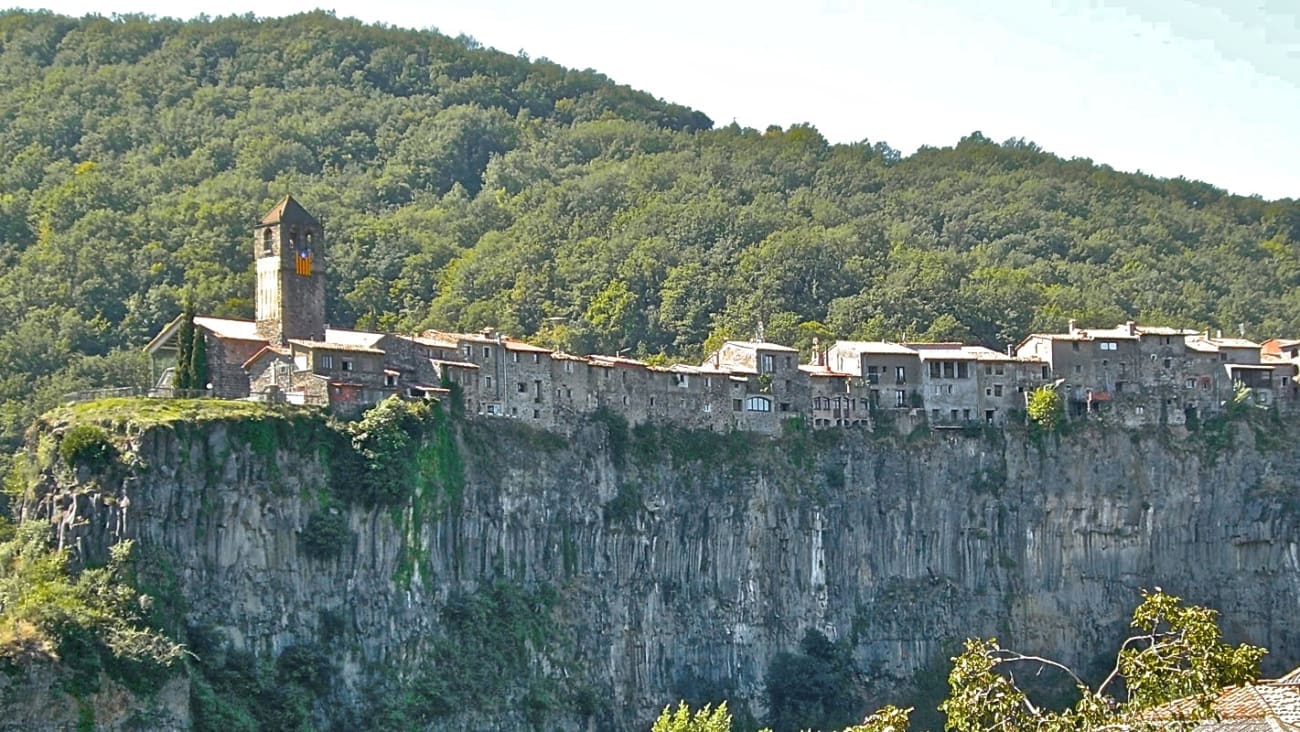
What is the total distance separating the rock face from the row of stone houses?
1.22m

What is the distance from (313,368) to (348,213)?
54620 millimetres

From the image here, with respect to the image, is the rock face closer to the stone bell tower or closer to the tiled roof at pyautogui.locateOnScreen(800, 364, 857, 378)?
the tiled roof at pyautogui.locateOnScreen(800, 364, 857, 378)

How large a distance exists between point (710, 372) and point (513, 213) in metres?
44.3

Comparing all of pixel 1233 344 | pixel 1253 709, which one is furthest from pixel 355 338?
pixel 1253 709

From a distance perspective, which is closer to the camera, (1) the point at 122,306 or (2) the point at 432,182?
(1) the point at 122,306

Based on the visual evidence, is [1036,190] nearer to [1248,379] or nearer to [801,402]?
[1248,379]

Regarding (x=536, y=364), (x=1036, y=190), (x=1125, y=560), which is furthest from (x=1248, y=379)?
(x=1036, y=190)

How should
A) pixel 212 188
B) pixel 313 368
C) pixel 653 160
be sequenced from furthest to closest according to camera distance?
pixel 653 160, pixel 212 188, pixel 313 368

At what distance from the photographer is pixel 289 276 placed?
85.1 metres

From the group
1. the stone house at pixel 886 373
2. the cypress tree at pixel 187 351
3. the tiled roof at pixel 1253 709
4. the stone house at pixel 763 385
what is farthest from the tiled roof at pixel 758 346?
the tiled roof at pixel 1253 709

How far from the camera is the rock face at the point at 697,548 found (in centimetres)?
7569

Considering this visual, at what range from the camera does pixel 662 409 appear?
306 feet

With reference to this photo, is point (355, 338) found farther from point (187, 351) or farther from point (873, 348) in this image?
point (873, 348)

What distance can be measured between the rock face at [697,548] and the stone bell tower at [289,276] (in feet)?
23.6
